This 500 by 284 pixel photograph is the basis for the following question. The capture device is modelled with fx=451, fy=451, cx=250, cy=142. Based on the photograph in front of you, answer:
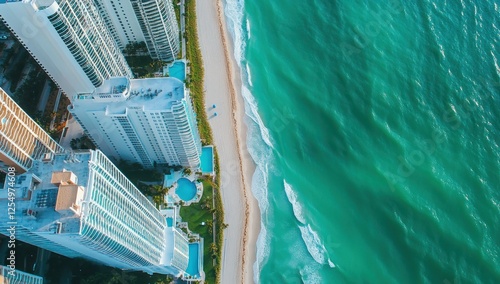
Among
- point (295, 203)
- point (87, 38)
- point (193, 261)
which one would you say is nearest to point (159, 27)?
point (87, 38)

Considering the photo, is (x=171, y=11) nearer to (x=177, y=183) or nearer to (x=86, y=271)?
(x=177, y=183)

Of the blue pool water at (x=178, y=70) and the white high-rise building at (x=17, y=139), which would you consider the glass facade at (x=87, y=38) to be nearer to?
Answer: the white high-rise building at (x=17, y=139)

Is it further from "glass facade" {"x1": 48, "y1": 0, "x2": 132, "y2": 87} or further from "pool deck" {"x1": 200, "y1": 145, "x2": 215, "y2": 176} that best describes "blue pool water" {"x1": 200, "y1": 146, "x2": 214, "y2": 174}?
"glass facade" {"x1": 48, "y1": 0, "x2": 132, "y2": 87}

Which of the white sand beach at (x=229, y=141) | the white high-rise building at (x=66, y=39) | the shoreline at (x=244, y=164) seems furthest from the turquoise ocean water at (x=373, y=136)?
the white high-rise building at (x=66, y=39)

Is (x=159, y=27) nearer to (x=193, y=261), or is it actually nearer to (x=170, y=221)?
(x=170, y=221)

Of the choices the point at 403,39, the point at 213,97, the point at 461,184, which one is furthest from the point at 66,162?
the point at 403,39

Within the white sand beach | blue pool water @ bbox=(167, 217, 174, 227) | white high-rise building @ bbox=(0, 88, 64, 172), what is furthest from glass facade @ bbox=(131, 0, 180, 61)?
blue pool water @ bbox=(167, 217, 174, 227)
